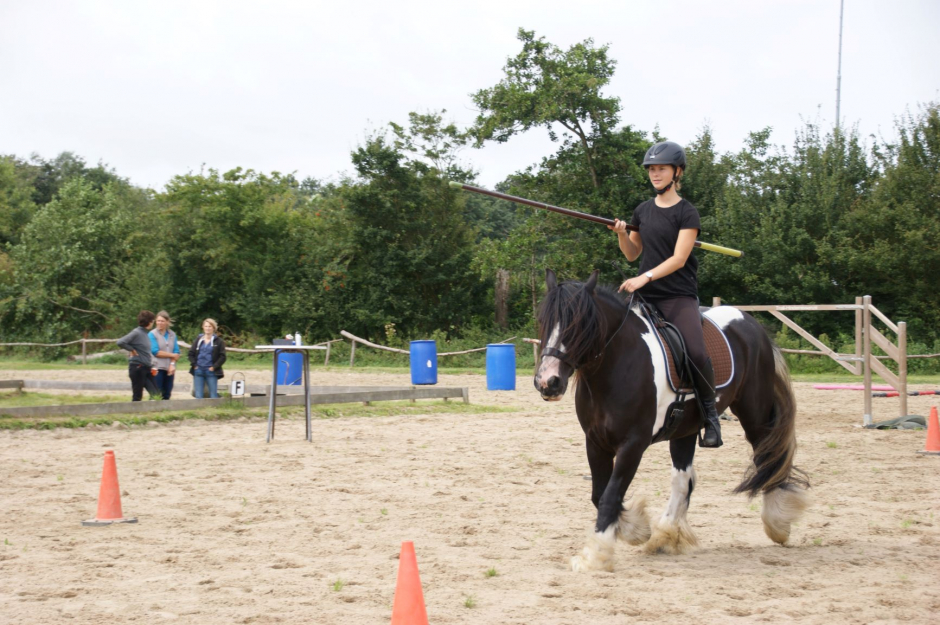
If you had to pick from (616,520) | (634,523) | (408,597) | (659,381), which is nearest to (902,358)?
(659,381)

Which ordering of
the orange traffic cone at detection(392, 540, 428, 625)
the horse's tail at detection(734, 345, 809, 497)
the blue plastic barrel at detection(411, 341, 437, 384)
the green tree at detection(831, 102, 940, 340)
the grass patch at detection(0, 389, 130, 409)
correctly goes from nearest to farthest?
the orange traffic cone at detection(392, 540, 428, 625), the horse's tail at detection(734, 345, 809, 497), the grass patch at detection(0, 389, 130, 409), the blue plastic barrel at detection(411, 341, 437, 384), the green tree at detection(831, 102, 940, 340)

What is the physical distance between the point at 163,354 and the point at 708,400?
36.0 feet

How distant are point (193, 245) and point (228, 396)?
25330mm

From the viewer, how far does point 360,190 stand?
3550cm

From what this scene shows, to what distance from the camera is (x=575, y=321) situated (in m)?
5.14

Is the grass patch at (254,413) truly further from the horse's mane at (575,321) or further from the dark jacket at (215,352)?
the horse's mane at (575,321)

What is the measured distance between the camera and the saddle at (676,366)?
5656mm

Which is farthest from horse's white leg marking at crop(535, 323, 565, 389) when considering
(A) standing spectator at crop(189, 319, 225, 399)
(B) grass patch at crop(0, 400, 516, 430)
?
(A) standing spectator at crop(189, 319, 225, 399)

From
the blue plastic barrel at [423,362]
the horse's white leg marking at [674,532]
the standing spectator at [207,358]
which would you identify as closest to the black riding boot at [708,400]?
the horse's white leg marking at [674,532]

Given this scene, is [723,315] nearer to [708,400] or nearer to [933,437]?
[708,400]

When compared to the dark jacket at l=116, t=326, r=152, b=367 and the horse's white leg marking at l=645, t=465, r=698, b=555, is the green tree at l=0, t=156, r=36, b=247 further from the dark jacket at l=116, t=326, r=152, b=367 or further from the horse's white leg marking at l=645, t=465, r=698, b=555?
the horse's white leg marking at l=645, t=465, r=698, b=555

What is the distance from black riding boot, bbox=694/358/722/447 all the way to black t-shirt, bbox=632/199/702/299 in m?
0.57

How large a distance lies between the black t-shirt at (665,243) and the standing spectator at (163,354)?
10328mm

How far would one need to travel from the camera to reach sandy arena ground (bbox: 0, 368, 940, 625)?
14.4ft
